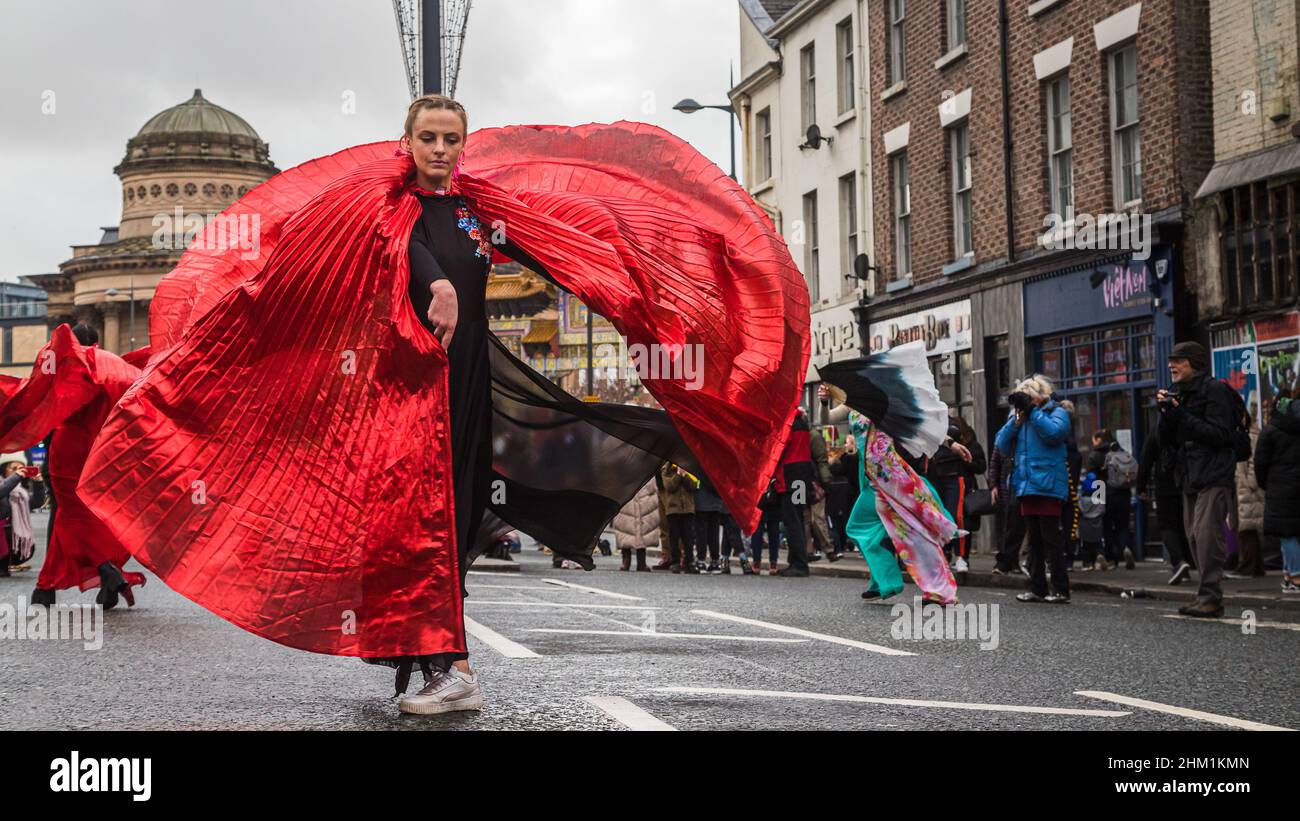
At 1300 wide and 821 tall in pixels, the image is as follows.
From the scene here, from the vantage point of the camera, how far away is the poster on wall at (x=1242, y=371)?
19047 millimetres

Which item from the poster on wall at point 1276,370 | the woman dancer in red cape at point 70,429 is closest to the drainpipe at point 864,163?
the poster on wall at point 1276,370

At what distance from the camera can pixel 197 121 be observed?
122562 mm

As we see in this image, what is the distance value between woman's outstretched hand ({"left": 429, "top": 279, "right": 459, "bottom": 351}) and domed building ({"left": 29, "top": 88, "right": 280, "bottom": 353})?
115336mm

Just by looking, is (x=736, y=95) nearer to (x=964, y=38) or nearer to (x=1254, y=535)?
(x=964, y=38)

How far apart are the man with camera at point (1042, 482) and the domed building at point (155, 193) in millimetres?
108510

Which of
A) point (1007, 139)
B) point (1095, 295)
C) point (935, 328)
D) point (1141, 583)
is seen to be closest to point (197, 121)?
point (935, 328)

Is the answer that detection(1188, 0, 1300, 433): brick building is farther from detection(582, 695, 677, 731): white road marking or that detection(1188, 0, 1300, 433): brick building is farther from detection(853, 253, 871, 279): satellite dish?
detection(582, 695, 677, 731): white road marking

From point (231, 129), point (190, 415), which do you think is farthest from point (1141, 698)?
point (231, 129)

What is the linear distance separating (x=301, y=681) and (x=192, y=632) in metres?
3.10

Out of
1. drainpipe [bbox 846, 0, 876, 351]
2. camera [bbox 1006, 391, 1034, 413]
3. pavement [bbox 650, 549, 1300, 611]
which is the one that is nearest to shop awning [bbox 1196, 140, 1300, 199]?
pavement [bbox 650, 549, 1300, 611]

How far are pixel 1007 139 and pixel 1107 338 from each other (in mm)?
3819

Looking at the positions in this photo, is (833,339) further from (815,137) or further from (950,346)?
(950,346)

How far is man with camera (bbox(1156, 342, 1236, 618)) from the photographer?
1227cm

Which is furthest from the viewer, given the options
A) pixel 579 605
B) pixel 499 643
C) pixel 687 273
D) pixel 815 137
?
pixel 815 137
